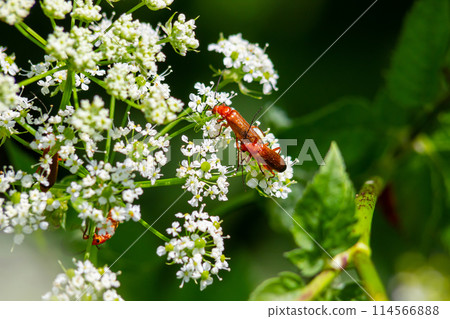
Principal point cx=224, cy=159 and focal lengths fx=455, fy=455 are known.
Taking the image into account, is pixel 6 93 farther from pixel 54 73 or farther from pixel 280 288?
pixel 280 288

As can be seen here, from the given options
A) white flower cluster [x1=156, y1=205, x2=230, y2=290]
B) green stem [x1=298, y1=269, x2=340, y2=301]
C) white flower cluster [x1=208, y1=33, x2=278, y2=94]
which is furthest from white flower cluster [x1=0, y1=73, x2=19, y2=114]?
green stem [x1=298, y1=269, x2=340, y2=301]

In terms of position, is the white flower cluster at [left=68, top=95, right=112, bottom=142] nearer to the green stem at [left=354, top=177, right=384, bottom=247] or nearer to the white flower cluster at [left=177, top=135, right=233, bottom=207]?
the white flower cluster at [left=177, top=135, right=233, bottom=207]

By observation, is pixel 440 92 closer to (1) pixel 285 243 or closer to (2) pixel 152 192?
(1) pixel 285 243

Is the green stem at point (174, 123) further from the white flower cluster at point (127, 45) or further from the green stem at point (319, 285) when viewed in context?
the green stem at point (319, 285)

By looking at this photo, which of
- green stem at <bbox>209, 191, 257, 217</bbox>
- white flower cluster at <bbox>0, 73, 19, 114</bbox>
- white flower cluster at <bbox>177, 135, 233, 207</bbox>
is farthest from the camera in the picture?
green stem at <bbox>209, 191, 257, 217</bbox>

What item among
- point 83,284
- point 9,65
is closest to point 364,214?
point 83,284

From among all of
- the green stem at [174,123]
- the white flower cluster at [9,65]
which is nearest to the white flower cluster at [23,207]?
the white flower cluster at [9,65]
